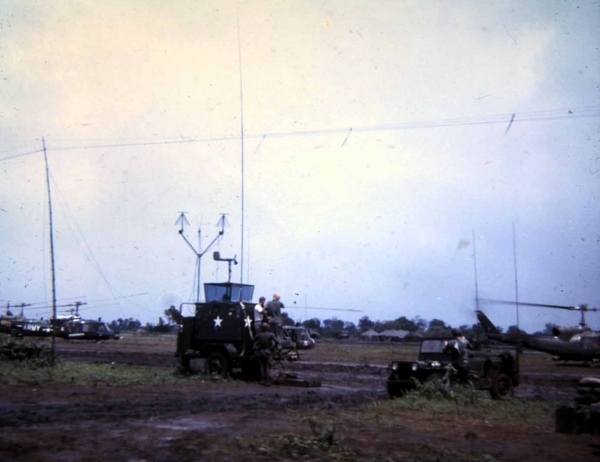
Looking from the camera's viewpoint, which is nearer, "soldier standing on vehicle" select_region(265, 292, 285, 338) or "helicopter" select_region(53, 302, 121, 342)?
"soldier standing on vehicle" select_region(265, 292, 285, 338)

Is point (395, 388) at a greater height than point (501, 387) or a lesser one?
greater

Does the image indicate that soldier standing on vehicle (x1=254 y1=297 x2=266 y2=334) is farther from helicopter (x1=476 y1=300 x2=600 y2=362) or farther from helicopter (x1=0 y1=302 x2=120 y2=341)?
helicopter (x1=0 y1=302 x2=120 y2=341)

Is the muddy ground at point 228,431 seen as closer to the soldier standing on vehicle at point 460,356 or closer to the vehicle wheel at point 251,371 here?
the soldier standing on vehicle at point 460,356

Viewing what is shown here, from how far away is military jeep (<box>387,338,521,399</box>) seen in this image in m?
19.2

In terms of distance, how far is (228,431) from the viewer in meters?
12.6

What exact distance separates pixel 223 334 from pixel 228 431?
1168 centimetres

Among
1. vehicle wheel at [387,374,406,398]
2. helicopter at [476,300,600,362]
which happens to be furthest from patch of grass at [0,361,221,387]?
helicopter at [476,300,600,362]

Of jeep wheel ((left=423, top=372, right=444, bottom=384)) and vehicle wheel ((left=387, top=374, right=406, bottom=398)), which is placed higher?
jeep wheel ((left=423, top=372, right=444, bottom=384))

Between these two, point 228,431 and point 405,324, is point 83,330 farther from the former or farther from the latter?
point 405,324

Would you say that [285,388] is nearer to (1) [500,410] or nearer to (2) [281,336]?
(2) [281,336]

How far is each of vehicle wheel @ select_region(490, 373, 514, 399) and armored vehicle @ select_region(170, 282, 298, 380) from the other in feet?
22.8

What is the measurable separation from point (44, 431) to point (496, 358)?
12.7m

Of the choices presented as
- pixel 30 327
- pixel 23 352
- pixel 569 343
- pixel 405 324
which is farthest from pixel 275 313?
pixel 405 324

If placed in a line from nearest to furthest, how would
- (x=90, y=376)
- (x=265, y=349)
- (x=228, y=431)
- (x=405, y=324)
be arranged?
(x=228, y=431), (x=90, y=376), (x=265, y=349), (x=405, y=324)
